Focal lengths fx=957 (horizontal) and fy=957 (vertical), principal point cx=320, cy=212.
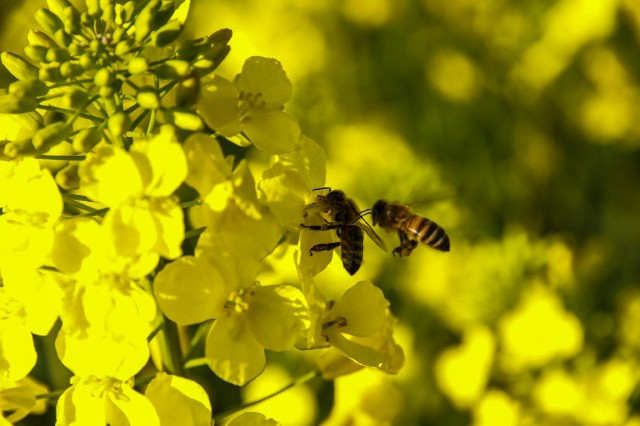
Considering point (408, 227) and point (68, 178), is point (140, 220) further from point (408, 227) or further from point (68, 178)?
point (408, 227)

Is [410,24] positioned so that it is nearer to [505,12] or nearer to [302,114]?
[505,12]

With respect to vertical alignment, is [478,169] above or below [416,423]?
above

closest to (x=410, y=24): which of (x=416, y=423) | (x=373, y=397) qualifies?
(x=416, y=423)

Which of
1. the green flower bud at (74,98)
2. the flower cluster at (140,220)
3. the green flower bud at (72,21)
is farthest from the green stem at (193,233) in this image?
the green flower bud at (72,21)

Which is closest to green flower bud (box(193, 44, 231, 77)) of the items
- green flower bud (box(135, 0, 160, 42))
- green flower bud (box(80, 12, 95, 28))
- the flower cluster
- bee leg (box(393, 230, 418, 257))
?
the flower cluster

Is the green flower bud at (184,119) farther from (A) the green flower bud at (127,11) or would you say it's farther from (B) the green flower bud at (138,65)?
(A) the green flower bud at (127,11)

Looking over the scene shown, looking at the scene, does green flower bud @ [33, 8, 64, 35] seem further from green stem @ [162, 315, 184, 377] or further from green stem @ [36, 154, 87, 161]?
green stem @ [162, 315, 184, 377]

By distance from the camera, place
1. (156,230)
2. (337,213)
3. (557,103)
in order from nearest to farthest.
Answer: (156,230)
(337,213)
(557,103)
